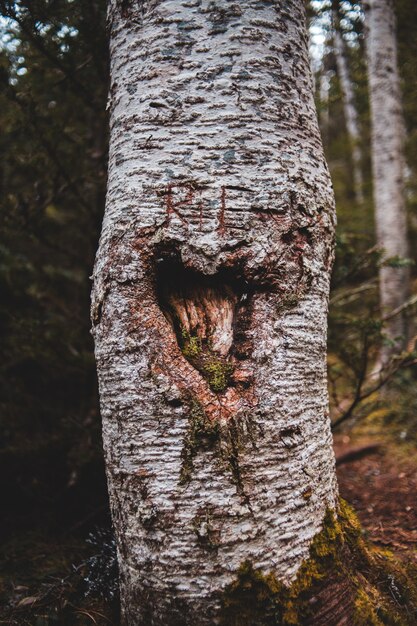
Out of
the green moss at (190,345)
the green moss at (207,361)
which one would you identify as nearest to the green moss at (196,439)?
the green moss at (207,361)

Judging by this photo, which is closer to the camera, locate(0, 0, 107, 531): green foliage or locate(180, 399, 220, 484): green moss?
locate(180, 399, 220, 484): green moss

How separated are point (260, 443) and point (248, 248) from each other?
69 centimetres

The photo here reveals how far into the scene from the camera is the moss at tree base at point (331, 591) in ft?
4.35

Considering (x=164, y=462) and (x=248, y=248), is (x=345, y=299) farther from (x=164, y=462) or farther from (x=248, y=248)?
(x=164, y=462)

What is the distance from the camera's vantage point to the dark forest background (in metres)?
2.00

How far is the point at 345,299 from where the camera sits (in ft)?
11.3

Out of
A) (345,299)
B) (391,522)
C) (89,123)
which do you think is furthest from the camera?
(345,299)

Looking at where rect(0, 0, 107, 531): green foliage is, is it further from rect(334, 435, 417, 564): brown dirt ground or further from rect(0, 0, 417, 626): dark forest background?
rect(334, 435, 417, 564): brown dirt ground

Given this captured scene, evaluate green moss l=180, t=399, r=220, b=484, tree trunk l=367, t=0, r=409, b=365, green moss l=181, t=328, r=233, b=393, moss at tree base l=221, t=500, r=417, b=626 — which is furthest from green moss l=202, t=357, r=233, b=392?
tree trunk l=367, t=0, r=409, b=365

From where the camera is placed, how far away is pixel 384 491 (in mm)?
2906

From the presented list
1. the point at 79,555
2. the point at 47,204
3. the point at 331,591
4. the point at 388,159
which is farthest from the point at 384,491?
the point at 388,159

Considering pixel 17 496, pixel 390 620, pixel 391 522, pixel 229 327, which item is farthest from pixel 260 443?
pixel 17 496

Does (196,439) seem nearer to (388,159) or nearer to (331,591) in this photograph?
(331,591)

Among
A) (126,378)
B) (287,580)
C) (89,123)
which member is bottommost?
(287,580)
